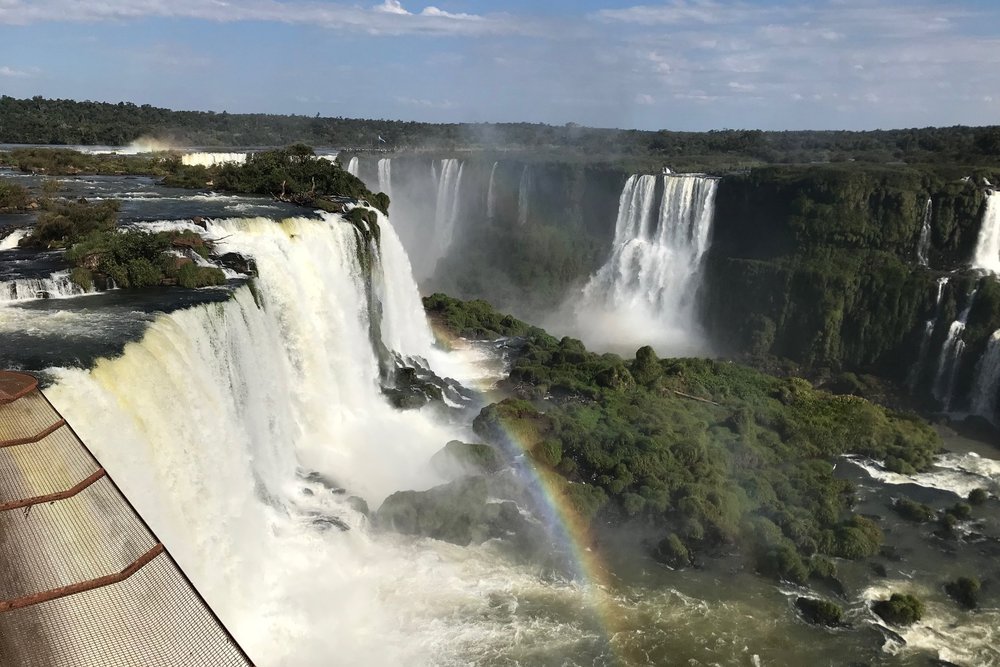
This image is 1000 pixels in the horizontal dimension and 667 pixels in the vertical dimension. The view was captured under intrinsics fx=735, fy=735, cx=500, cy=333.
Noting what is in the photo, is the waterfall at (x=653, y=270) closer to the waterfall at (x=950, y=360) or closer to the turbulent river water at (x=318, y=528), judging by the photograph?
the waterfall at (x=950, y=360)

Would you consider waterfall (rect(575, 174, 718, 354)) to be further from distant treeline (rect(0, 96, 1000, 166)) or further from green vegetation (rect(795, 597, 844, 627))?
green vegetation (rect(795, 597, 844, 627))

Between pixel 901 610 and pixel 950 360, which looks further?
pixel 950 360

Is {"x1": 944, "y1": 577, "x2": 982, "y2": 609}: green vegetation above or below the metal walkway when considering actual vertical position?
below

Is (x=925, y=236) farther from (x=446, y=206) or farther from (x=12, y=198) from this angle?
(x=12, y=198)

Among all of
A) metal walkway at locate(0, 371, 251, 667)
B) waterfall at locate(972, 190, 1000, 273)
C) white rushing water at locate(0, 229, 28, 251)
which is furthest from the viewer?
waterfall at locate(972, 190, 1000, 273)

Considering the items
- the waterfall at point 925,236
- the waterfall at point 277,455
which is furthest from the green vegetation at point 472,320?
the waterfall at point 925,236

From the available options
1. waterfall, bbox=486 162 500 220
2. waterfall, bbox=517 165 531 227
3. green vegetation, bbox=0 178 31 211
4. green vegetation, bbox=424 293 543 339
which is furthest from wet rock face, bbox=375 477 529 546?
waterfall, bbox=486 162 500 220

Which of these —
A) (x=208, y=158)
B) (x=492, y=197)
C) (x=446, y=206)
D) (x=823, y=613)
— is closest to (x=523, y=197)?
(x=492, y=197)
